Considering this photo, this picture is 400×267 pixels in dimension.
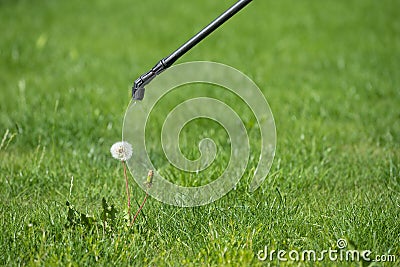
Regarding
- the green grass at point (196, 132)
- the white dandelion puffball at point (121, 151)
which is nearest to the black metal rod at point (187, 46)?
the white dandelion puffball at point (121, 151)

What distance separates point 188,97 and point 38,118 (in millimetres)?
1441

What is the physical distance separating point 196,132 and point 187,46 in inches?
71.8

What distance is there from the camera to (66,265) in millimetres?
2330

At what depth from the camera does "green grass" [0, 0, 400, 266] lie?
8.33 ft

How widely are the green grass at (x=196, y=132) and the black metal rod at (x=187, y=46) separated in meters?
0.66

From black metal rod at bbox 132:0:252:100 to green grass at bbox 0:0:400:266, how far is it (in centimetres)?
66

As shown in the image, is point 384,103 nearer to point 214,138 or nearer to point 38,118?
point 214,138

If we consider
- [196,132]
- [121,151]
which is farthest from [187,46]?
[196,132]

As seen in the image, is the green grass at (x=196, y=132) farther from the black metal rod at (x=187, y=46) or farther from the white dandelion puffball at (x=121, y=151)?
the black metal rod at (x=187, y=46)

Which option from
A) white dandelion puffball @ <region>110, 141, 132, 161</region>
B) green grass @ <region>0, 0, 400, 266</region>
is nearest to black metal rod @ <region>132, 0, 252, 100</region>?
white dandelion puffball @ <region>110, 141, 132, 161</region>

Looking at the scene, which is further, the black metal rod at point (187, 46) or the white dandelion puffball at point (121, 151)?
the white dandelion puffball at point (121, 151)

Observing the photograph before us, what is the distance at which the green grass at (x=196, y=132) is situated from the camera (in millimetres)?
2539

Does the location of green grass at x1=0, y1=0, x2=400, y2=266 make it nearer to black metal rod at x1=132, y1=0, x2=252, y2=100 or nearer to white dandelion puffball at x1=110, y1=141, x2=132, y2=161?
white dandelion puffball at x1=110, y1=141, x2=132, y2=161

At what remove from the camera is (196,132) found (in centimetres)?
425
